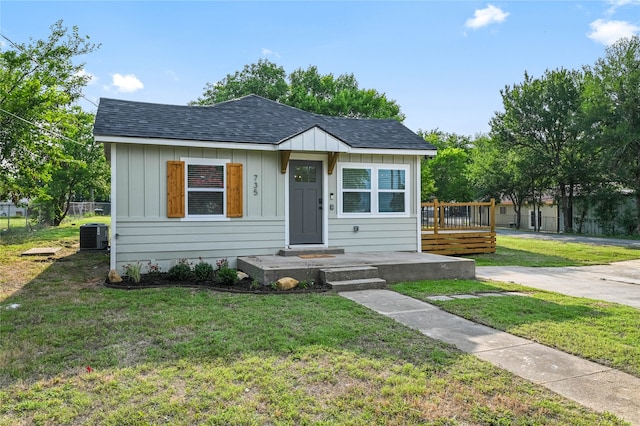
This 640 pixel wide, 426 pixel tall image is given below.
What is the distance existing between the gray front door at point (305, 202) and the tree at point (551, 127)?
21092mm

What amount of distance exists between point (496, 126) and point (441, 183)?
14.1 m

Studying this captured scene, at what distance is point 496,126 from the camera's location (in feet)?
92.0

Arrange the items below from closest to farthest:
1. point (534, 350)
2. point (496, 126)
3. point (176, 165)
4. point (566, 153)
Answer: point (534, 350) < point (176, 165) < point (566, 153) < point (496, 126)

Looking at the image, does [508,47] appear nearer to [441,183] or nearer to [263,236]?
[263,236]

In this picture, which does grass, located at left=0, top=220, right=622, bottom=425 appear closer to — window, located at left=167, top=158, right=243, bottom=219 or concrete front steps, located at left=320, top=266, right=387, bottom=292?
concrete front steps, located at left=320, top=266, right=387, bottom=292

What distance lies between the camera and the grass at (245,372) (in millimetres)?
2660

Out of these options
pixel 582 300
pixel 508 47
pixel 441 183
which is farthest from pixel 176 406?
pixel 441 183

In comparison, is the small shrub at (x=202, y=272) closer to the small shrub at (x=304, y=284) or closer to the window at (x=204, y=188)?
the window at (x=204, y=188)

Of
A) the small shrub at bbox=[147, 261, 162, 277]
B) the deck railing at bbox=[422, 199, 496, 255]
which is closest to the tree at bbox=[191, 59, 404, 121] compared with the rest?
the deck railing at bbox=[422, 199, 496, 255]

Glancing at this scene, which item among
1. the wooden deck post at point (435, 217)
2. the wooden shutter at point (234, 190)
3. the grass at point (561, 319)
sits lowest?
the grass at point (561, 319)

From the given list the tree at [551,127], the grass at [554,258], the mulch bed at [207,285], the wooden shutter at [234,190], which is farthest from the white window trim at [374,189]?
the tree at [551,127]

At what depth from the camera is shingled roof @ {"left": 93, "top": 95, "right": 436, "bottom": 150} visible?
8.03m

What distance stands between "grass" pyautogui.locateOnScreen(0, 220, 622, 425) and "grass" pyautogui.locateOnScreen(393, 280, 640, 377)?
3.46 feet

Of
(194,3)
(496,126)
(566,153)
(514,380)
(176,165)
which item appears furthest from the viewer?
(496,126)
